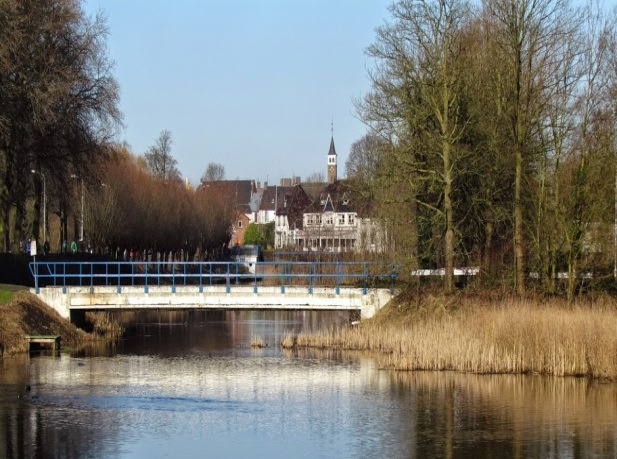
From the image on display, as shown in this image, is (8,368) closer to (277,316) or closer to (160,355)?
(160,355)


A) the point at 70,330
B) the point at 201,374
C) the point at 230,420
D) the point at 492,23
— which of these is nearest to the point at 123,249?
the point at 70,330

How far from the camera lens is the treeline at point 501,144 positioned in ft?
131

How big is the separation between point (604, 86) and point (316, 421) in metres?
20.4

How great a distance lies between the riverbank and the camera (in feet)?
130

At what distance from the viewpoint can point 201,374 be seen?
3453cm

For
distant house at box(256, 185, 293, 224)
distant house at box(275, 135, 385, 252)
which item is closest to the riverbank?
distant house at box(275, 135, 385, 252)

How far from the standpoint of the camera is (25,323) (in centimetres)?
4122

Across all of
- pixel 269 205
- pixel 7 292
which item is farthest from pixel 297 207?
pixel 7 292

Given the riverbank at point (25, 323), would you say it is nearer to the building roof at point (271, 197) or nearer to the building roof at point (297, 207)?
the building roof at point (297, 207)

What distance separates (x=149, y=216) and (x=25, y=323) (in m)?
36.5

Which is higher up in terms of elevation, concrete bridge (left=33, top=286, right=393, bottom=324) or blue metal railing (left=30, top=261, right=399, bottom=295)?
blue metal railing (left=30, top=261, right=399, bottom=295)

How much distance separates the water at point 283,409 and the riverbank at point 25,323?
178 cm

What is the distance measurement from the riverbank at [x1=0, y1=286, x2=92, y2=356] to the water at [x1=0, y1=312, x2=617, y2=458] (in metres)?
1.78

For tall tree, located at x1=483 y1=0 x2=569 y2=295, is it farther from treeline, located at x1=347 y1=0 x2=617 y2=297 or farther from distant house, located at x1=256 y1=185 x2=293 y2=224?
distant house, located at x1=256 y1=185 x2=293 y2=224
